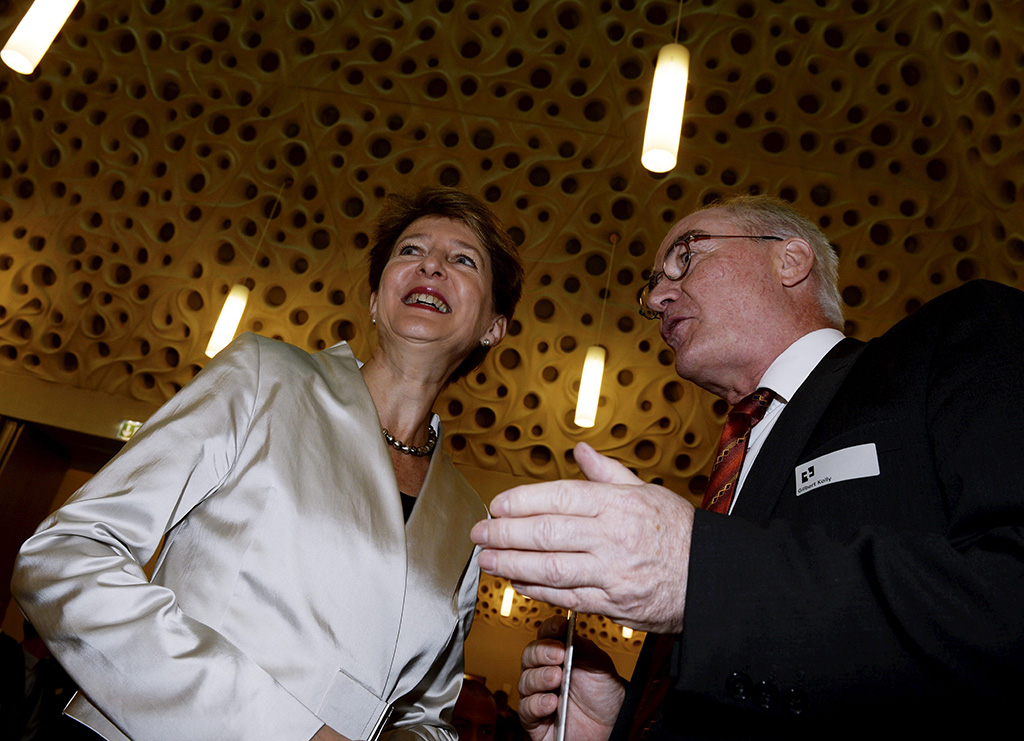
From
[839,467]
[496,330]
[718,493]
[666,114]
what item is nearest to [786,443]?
[839,467]

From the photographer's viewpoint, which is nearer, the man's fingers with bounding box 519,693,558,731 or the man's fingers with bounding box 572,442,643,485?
the man's fingers with bounding box 572,442,643,485

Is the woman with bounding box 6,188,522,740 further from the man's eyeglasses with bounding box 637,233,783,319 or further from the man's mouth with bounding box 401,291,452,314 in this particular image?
the man's eyeglasses with bounding box 637,233,783,319

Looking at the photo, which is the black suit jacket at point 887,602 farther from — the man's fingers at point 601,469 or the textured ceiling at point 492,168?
the textured ceiling at point 492,168

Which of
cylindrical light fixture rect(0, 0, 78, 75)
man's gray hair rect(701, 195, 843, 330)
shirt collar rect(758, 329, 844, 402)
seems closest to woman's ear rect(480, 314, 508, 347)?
man's gray hair rect(701, 195, 843, 330)

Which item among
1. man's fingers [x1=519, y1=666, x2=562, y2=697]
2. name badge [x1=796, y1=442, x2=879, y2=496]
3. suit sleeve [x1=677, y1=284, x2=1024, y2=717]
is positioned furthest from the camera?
man's fingers [x1=519, y1=666, x2=562, y2=697]

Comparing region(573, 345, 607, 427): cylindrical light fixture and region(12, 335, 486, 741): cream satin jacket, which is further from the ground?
region(573, 345, 607, 427): cylindrical light fixture

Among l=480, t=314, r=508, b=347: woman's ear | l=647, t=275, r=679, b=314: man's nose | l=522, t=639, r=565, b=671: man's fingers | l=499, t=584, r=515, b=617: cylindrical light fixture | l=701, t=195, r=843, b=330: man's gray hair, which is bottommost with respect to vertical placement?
l=499, t=584, r=515, b=617: cylindrical light fixture

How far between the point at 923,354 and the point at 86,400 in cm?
760

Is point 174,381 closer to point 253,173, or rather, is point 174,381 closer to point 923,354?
point 253,173

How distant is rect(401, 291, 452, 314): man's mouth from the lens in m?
2.07

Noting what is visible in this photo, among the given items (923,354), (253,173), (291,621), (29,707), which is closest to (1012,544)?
(923,354)

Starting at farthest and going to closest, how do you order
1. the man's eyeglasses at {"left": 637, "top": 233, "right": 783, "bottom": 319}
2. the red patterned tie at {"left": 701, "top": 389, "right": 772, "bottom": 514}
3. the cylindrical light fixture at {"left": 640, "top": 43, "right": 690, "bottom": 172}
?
the cylindrical light fixture at {"left": 640, "top": 43, "right": 690, "bottom": 172}
the man's eyeglasses at {"left": 637, "top": 233, "right": 783, "bottom": 319}
the red patterned tie at {"left": 701, "top": 389, "right": 772, "bottom": 514}

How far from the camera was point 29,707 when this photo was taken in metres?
4.07

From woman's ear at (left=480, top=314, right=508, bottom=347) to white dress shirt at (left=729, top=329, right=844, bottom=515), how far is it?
3.00 feet
